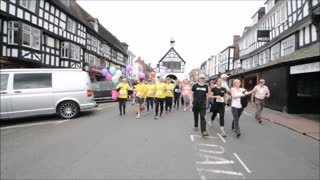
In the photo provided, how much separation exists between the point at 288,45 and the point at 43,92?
1844cm

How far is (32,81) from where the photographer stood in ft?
34.7

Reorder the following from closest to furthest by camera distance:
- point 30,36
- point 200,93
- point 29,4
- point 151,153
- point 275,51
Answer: point 151,153, point 200,93, point 30,36, point 29,4, point 275,51

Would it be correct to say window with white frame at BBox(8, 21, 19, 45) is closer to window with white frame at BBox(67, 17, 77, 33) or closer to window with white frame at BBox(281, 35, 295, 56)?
window with white frame at BBox(67, 17, 77, 33)

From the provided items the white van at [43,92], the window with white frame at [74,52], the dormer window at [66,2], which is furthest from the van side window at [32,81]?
the dormer window at [66,2]

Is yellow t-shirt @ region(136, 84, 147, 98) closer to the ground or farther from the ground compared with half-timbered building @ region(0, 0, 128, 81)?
closer to the ground

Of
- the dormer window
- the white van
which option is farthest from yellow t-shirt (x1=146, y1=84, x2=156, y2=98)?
the dormer window

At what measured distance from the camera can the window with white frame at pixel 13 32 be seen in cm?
1838

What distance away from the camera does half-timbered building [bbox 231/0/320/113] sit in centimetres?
1438

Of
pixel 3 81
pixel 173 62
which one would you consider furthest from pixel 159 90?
pixel 173 62

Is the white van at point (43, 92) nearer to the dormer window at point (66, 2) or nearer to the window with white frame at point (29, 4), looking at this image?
the window with white frame at point (29, 4)

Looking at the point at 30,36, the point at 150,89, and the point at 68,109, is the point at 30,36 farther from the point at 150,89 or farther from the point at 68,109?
A: the point at 150,89

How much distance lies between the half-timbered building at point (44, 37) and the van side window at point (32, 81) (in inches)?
343

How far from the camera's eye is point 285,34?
69.4 ft

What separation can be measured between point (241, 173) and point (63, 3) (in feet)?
88.4
